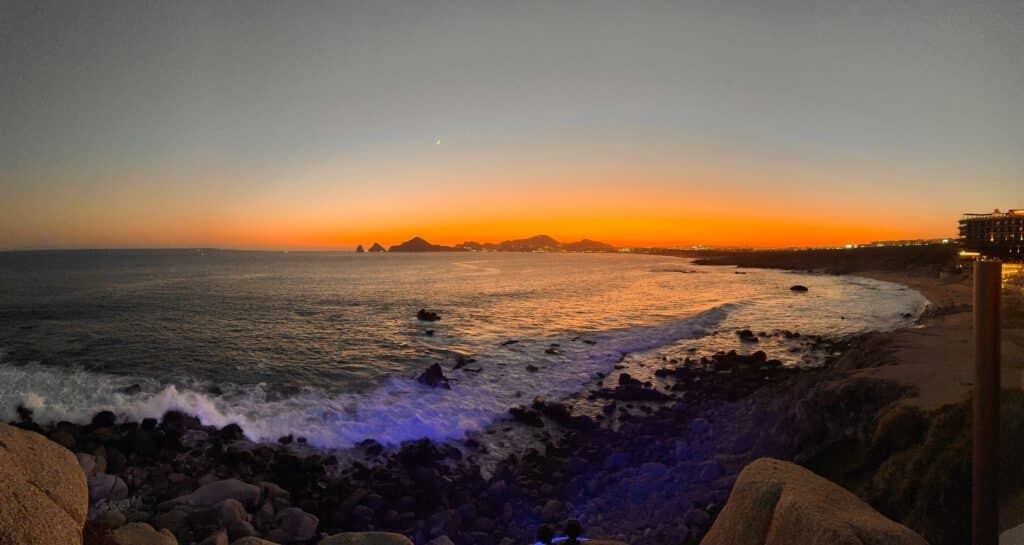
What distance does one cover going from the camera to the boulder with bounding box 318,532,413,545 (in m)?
5.69

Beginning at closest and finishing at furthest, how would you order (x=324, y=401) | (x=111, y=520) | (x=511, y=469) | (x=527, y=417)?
(x=111, y=520) < (x=511, y=469) < (x=527, y=417) < (x=324, y=401)

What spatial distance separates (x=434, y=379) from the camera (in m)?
18.8

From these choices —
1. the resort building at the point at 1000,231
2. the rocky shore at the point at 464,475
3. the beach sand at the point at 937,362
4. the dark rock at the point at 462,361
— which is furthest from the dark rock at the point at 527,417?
the resort building at the point at 1000,231

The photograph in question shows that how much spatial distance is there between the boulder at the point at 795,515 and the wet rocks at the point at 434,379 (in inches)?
584

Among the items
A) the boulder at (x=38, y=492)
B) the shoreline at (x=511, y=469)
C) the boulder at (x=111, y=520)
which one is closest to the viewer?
the boulder at (x=38, y=492)

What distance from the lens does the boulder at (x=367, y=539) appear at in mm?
5691

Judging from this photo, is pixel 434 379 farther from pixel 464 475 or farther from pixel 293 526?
pixel 293 526

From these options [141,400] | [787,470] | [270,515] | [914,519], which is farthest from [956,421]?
[141,400]

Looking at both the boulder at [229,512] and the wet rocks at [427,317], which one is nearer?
the boulder at [229,512]

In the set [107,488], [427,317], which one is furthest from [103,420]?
[427,317]

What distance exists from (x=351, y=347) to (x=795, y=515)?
80.4 feet

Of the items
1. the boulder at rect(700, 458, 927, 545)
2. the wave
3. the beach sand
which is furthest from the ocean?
the boulder at rect(700, 458, 927, 545)

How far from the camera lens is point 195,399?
52.6 feet

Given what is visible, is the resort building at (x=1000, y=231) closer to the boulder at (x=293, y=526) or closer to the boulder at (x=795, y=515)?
the boulder at (x=795, y=515)
